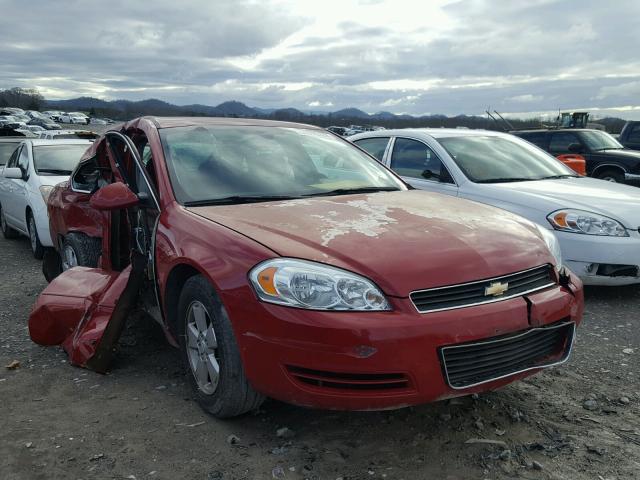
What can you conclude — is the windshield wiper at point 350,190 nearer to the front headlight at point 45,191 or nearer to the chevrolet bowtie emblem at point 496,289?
the chevrolet bowtie emblem at point 496,289

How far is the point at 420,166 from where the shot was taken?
20.7ft

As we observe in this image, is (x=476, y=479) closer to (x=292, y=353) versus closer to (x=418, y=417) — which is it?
(x=418, y=417)

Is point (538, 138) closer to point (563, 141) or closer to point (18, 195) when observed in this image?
point (563, 141)

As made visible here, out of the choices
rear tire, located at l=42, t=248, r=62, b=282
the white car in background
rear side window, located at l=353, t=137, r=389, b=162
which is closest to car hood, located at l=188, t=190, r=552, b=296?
rear tire, located at l=42, t=248, r=62, b=282

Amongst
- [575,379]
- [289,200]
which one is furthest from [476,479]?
[289,200]

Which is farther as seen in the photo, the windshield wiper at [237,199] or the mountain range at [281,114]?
the mountain range at [281,114]

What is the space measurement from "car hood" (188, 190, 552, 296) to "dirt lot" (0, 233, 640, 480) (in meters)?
0.82

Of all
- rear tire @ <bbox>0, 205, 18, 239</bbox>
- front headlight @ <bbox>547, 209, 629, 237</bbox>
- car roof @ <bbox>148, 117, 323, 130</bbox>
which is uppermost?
car roof @ <bbox>148, 117, 323, 130</bbox>

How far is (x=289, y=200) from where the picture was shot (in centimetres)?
342

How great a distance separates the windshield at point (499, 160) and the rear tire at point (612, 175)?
5900 mm

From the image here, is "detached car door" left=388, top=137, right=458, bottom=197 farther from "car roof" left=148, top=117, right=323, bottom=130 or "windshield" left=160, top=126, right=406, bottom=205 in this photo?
"car roof" left=148, top=117, right=323, bottom=130

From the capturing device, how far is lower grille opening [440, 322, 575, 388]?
2.50 m

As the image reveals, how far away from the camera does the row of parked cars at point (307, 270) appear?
245cm

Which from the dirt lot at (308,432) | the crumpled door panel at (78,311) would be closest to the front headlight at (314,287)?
the dirt lot at (308,432)
